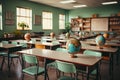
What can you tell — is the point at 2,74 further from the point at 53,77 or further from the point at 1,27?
the point at 1,27

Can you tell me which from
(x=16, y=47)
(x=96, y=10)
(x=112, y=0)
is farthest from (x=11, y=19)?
(x=96, y=10)

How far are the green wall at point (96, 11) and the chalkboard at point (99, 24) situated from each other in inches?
17.6

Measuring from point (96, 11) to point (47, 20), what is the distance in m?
4.31

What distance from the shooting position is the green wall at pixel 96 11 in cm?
1082

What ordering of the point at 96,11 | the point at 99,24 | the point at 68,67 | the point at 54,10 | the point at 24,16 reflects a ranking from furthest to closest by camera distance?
1. the point at 96,11
2. the point at 99,24
3. the point at 54,10
4. the point at 24,16
5. the point at 68,67

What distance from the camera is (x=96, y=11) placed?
37.9ft

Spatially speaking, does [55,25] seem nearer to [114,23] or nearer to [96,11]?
[96,11]

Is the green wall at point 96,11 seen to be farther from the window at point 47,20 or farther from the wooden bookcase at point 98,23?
the window at point 47,20

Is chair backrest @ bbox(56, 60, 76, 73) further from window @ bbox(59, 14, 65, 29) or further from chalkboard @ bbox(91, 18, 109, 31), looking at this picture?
window @ bbox(59, 14, 65, 29)

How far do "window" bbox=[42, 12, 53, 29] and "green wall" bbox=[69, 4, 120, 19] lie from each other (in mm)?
2916

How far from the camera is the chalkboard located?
1106 centimetres

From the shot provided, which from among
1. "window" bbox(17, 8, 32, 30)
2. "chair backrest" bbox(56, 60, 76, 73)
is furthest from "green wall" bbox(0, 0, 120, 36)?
"chair backrest" bbox(56, 60, 76, 73)

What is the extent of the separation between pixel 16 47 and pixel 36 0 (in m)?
5.33

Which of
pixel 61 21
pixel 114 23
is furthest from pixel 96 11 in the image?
pixel 61 21
